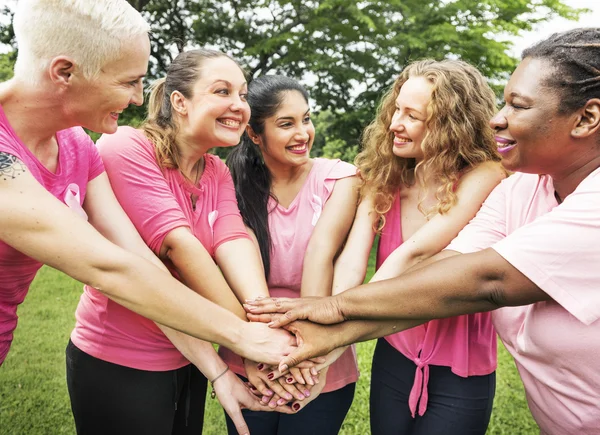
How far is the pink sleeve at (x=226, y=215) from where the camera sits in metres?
2.57

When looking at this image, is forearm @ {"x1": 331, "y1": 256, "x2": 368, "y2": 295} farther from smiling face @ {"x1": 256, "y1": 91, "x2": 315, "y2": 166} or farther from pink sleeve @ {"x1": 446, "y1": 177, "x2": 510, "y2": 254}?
smiling face @ {"x1": 256, "y1": 91, "x2": 315, "y2": 166}

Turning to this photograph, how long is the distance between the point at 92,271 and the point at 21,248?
239 mm

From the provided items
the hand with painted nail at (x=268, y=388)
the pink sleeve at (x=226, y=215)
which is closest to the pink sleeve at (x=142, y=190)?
the pink sleeve at (x=226, y=215)

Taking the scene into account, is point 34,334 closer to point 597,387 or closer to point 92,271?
point 92,271

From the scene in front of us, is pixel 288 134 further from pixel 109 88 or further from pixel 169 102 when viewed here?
pixel 109 88

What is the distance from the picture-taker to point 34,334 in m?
6.75

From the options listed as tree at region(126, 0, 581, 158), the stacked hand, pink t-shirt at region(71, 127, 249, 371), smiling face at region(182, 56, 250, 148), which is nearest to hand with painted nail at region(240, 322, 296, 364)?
the stacked hand

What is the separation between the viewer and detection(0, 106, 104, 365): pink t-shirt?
189cm

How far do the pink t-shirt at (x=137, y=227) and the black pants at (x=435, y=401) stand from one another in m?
1.04

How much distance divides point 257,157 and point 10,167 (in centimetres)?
159

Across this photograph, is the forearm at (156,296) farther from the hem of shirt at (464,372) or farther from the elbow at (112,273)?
the hem of shirt at (464,372)

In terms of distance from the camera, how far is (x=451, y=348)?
8.20 feet

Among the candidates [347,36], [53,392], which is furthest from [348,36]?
[53,392]

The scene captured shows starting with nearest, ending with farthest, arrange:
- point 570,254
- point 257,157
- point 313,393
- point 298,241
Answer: point 570,254 < point 313,393 < point 298,241 < point 257,157
